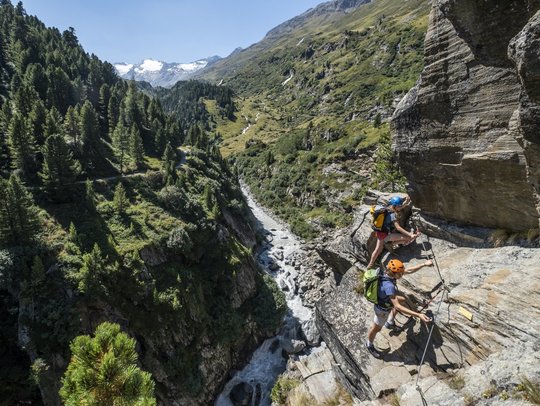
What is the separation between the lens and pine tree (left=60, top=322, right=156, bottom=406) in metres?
9.98

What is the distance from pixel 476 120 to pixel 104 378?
16.7 meters

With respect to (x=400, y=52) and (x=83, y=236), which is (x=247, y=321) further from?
(x=400, y=52)

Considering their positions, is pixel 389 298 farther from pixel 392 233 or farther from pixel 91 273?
pixel 91 273

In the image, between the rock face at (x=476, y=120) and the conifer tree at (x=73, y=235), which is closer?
the rock face at (x=476, y=120)

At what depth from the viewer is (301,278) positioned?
5644 centimetres

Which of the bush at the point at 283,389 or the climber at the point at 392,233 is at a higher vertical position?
the climber at the point at 392,233

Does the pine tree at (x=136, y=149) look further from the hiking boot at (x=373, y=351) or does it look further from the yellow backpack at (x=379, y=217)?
the hiking boot at (x=373, y=351)

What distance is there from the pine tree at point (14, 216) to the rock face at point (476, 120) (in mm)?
43558

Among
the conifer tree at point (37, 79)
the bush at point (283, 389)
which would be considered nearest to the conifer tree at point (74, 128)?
the conifer tree at point (37, 79)

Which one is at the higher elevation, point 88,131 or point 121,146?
point 88,131

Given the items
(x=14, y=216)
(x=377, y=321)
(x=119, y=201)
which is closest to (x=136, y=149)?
(x=119, y=201)

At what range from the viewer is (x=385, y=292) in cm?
1262

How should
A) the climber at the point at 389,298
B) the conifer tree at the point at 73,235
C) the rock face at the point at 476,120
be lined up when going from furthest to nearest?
1. the conifer tree at the point at 73,235
2. the climber at the point at 389,298
3. the rock face at the point at 476,120

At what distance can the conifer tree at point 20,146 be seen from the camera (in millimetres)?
52250
